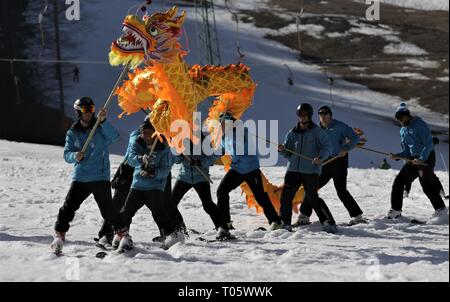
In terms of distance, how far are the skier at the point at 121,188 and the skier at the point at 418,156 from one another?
130 inches

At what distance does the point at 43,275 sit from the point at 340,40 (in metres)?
39.5

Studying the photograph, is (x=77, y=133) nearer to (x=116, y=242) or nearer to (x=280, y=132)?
(x=116, y=242)

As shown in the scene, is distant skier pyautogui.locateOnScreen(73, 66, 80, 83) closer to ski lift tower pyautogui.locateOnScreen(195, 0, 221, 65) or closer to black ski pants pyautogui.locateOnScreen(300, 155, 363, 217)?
ski lift tower pyautogui.locateOnScreen(195, 0, 221, 65)

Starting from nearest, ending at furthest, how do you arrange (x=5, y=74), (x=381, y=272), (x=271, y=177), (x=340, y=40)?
1. (x=381, y=272)
2. (x=271, y=177)
3. (x=5, y=74)
4. (x=340, y=40)

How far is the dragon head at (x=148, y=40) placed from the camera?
25.0 feet

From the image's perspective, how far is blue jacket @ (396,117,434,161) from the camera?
9.23 meters

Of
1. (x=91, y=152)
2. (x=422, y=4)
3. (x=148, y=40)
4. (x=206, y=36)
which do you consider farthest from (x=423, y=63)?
(x=91, y=152)

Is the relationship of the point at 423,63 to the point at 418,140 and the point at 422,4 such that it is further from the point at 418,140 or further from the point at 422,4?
the point at 418,140

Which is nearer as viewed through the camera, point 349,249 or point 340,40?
point 349,249

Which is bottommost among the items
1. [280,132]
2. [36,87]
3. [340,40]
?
[280,132]

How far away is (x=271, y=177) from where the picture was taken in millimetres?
15312

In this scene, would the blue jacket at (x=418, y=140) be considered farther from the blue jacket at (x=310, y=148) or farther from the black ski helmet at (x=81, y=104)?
the black ski helmet at (x=81, y=104)

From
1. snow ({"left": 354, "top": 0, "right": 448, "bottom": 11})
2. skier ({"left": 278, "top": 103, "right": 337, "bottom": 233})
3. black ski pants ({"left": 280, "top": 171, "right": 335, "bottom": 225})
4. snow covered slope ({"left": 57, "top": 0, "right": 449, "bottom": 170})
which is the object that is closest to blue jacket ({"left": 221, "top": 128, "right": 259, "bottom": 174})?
skier ({"left": 278, "top": 103, "right": 337, "bottom": 233})
